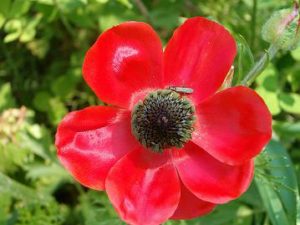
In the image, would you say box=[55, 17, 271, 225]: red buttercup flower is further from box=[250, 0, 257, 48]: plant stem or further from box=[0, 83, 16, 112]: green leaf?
box=[0, 83, 16, 112]: green leaf

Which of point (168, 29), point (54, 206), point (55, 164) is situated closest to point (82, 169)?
point (54, 206)

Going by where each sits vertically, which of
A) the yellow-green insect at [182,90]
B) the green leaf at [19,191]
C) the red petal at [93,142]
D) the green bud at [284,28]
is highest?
the green bud at [284,28]

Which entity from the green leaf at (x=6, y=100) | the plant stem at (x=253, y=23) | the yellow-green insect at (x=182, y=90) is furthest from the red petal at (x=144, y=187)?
the green leaf at (x=6, y=100)

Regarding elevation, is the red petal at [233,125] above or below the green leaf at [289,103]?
above

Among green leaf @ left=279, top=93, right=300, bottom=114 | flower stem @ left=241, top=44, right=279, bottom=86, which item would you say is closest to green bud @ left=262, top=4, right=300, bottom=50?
flower stem @ left=241, top=44, right=279, bottom=86

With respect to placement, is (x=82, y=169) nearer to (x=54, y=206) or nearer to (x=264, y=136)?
(x=264, y=136)

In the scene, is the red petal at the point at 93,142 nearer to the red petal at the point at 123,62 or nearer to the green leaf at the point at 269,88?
the red petal at the point at 123,62

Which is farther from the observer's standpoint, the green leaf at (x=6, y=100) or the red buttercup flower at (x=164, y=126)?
the green leaf at (x=6, y=100)
